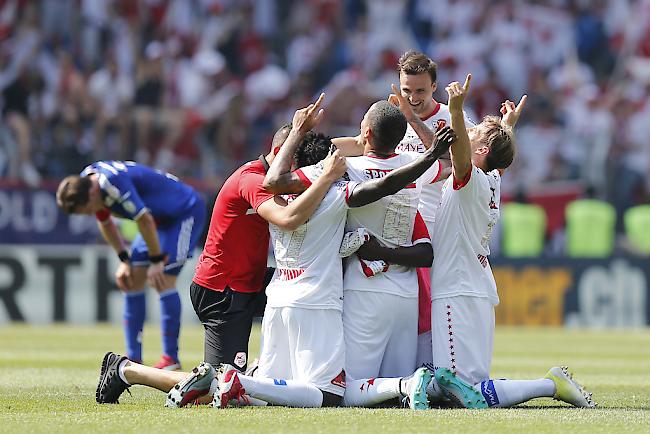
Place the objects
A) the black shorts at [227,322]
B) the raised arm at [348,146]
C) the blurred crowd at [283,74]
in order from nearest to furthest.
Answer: the black shorts at [227,322] → the raised arm at [348,146] → the blurred crowd at [283,74]

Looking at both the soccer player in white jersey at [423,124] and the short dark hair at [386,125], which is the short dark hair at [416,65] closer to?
the soccer player in white jersey at [423,124]

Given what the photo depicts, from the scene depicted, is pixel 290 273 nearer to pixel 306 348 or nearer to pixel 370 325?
pixel 306 348

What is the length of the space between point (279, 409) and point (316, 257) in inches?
40.4

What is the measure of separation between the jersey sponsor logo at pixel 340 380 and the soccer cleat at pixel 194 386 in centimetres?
77

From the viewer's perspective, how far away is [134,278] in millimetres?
11898

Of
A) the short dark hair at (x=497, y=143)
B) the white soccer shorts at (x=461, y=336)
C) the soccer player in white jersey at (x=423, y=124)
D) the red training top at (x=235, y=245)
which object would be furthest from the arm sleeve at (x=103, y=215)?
the short dark hair at (x=497, y=143)

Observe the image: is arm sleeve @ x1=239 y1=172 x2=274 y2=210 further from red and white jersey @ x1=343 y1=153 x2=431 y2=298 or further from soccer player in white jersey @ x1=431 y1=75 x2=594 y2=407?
soccer player in white jersey @ x1=431 y1=75 x2=594 y2=407

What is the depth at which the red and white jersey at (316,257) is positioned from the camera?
314 inches

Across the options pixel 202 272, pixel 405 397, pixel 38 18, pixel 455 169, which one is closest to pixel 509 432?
pixel 405 397

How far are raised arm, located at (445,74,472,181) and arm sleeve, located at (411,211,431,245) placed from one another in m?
0.53

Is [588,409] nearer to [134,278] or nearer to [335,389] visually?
[335,389]

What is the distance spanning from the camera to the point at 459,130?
7.66m

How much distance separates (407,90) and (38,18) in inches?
542

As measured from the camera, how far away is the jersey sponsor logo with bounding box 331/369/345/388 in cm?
792
